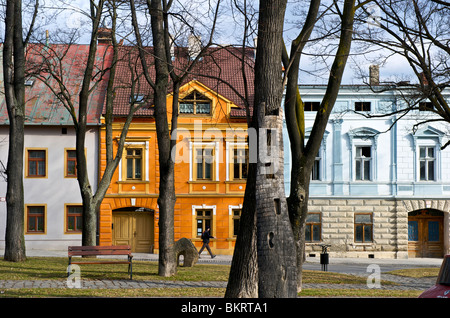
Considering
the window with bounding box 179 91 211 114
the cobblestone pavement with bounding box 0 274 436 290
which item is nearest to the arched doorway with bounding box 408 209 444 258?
the window with bounding box 179 91 211 114

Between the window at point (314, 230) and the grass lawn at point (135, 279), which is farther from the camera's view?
the window at point (314, 230)

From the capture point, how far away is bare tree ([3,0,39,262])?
78.9 ft

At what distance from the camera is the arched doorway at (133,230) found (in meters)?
40.0

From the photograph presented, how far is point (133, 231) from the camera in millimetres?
40156

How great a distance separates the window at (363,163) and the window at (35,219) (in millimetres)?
18726

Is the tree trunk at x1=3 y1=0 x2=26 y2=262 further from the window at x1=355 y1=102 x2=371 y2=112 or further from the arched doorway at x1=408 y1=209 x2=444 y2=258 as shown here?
the arched doorway at x1=408 y1=209 x2=444 y2=258

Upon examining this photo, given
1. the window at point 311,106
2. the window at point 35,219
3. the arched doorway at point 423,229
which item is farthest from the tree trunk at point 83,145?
the arched doorway at point 423,229

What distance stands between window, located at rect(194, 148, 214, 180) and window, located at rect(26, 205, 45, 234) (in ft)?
30.7

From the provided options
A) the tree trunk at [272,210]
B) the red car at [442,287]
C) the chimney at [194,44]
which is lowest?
the red car at [442,287]

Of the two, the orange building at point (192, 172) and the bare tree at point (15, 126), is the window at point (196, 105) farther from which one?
the bare tree at point (15, 126)

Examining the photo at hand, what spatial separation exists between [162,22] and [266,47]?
30.4 feet
